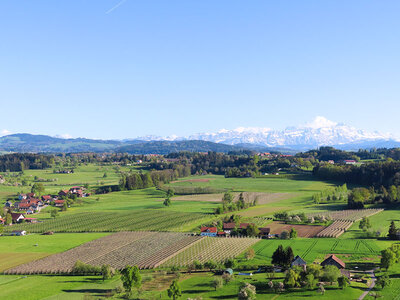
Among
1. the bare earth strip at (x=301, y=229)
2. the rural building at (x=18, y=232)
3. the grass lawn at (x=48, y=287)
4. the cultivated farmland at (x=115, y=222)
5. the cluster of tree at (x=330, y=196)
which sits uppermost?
the cluster of tree at (x=330, y=196)

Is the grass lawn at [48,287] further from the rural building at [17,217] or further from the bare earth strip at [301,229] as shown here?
the rural building at [17,217]

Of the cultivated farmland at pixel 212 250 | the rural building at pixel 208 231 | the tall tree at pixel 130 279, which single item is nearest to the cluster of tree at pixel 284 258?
the cultivated farmland at pixel 212 250

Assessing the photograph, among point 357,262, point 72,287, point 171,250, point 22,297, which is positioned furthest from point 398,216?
point 22,297

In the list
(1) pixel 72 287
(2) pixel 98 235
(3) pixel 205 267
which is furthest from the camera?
(2) pixel 98 235

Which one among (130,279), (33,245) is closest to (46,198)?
(33,245)

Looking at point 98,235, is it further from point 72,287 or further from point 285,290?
point 285,290
